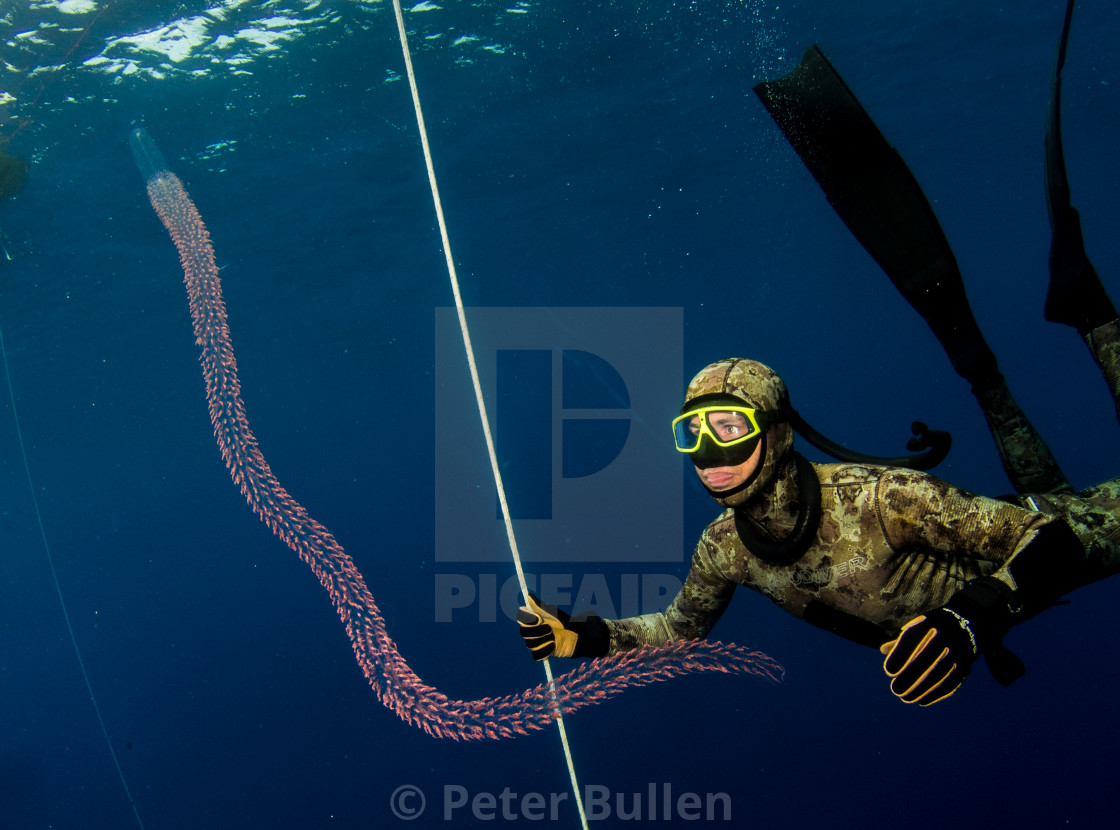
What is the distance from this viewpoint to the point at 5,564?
72812mm

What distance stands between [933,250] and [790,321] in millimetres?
62932

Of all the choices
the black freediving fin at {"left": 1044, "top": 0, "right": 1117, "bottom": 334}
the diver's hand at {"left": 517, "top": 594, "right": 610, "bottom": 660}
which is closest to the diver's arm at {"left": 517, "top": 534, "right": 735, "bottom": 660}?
the diver's hand at {"left": 517, "top": 594, "right": 610, "bottom": 660}

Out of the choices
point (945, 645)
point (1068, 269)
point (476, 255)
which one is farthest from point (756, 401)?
point (476, 255)

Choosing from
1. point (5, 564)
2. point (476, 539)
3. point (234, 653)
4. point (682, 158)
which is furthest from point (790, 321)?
point (5, 564)

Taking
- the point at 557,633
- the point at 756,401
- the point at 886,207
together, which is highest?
the point at 886,207

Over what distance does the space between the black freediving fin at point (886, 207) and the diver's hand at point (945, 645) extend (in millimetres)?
2146

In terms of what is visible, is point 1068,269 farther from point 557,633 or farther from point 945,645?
point 557,633

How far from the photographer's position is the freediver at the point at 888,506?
234 cm

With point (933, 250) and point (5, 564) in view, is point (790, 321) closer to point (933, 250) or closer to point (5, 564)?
point (933, 250)

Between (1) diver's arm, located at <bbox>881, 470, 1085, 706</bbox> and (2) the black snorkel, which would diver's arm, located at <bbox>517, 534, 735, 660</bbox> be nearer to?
(2) the black snorkel

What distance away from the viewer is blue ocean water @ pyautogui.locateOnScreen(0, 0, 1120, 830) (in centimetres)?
1142

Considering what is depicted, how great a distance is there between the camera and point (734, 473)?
113 inches

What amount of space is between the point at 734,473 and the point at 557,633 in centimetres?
137

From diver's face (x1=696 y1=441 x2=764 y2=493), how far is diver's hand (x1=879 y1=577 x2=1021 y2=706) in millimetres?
876
